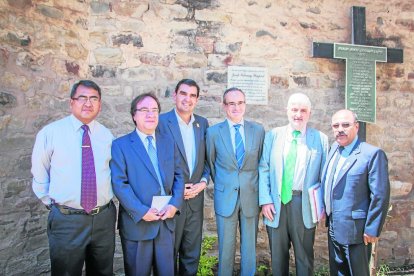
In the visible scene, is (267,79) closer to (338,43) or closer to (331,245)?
(338,43)

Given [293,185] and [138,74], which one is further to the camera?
[138,74]

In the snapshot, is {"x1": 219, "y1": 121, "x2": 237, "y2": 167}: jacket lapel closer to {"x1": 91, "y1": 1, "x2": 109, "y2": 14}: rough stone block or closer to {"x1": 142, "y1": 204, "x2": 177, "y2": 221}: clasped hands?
{"x1": 142, "y1": 204, "x2": 177, "y2": 221}: clasped hands

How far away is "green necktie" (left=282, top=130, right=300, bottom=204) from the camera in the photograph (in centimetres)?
326

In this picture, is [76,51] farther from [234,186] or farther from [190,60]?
[234,186]

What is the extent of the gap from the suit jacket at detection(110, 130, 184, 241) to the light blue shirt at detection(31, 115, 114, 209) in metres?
0.09

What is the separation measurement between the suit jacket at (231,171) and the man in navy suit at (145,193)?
1.53 ft

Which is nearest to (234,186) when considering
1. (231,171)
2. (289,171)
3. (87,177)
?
(231,171)

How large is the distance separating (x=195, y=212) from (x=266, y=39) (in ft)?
7.28

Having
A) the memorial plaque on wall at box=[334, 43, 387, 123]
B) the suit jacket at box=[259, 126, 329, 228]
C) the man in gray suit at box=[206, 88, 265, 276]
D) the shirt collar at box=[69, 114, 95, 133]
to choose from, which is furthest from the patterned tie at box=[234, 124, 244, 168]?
the memorial plaque on wall at box=[334, 43, 387, 123]

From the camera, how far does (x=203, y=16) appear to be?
429cm

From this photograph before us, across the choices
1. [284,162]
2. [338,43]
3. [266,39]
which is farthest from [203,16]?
[284,162]

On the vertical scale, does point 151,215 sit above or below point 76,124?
below

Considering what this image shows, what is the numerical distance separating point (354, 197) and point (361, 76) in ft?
6.91

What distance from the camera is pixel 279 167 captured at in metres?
3.32
